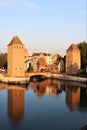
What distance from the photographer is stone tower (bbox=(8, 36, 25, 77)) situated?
161ft

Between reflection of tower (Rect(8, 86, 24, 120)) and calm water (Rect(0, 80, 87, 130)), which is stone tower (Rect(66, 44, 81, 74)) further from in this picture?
calm water (Rect(0, 80, 87, 130))

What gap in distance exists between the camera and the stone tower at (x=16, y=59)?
48938mm

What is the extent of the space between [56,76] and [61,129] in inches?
1629

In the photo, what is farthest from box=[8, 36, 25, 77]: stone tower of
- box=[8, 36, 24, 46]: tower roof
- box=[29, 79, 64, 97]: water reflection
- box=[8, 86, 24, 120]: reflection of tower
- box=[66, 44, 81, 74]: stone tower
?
box=[66, 44, 81, 74]: stone tower

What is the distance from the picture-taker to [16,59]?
1932 inches

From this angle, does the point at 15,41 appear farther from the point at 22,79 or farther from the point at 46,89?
the point at 46,89

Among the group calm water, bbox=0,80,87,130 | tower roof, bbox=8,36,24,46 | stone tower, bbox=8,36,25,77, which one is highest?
tower roof, bbox=8,36,24,46

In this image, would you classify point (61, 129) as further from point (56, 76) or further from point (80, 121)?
point (56, 76)

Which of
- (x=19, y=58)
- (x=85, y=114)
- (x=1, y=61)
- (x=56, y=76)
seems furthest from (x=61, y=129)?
(x=1, y=61)

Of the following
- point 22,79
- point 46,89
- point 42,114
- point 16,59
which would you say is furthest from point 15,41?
point 42,114

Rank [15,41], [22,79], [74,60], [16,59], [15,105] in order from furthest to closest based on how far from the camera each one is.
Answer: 1. [74,60]
2. [15,41]
3. [16,59]
4. [22,79]
5. [15,105]

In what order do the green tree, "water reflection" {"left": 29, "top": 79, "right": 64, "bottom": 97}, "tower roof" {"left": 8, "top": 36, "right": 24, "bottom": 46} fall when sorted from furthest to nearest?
the green tree, "tower roof" {"left": 8, "top": 36, "right": 24, "bottom": 46}, "water reflection" {"left": 29, "top": 79, "right": 64, "bottom": 97}

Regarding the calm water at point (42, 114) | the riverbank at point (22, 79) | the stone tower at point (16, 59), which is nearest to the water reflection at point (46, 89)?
the riverbank at point (22, 79)

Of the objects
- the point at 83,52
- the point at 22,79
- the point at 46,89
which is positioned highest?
the point at 83,52
